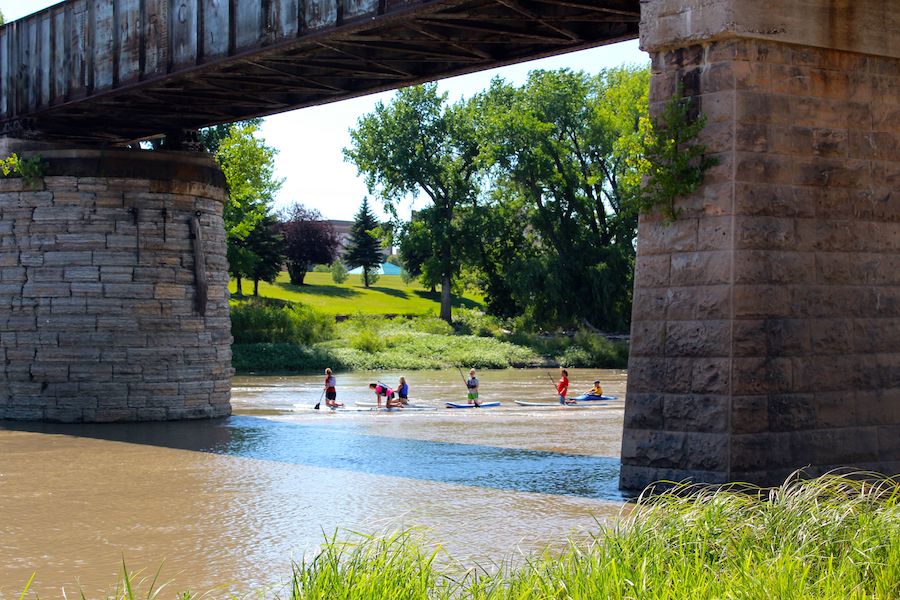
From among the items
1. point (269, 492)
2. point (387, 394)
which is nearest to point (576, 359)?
point (387, 394)

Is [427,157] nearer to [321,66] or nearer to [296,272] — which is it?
[296,272]

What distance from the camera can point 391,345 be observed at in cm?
5012

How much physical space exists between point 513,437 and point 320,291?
64936 millimetres

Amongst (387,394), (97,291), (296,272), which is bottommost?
(387,394)

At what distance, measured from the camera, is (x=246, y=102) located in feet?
71.7

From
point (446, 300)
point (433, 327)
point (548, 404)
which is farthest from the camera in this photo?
point (446, 300)

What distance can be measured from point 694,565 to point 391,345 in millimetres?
42427

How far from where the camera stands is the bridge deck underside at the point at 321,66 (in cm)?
1548

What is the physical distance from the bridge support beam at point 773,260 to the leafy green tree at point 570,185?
135 ft

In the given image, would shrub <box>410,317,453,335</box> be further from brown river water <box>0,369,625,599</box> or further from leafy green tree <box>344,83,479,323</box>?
brown river water <box>0,369,625,599</box>

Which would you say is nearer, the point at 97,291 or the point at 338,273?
the point at 97,291

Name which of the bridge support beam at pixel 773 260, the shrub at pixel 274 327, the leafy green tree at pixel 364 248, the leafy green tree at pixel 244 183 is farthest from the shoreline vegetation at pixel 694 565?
the leafy green tree at pixel 364 248

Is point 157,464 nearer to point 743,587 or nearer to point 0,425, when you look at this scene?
point 0,425

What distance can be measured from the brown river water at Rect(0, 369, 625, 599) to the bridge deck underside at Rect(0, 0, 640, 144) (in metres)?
5.89
